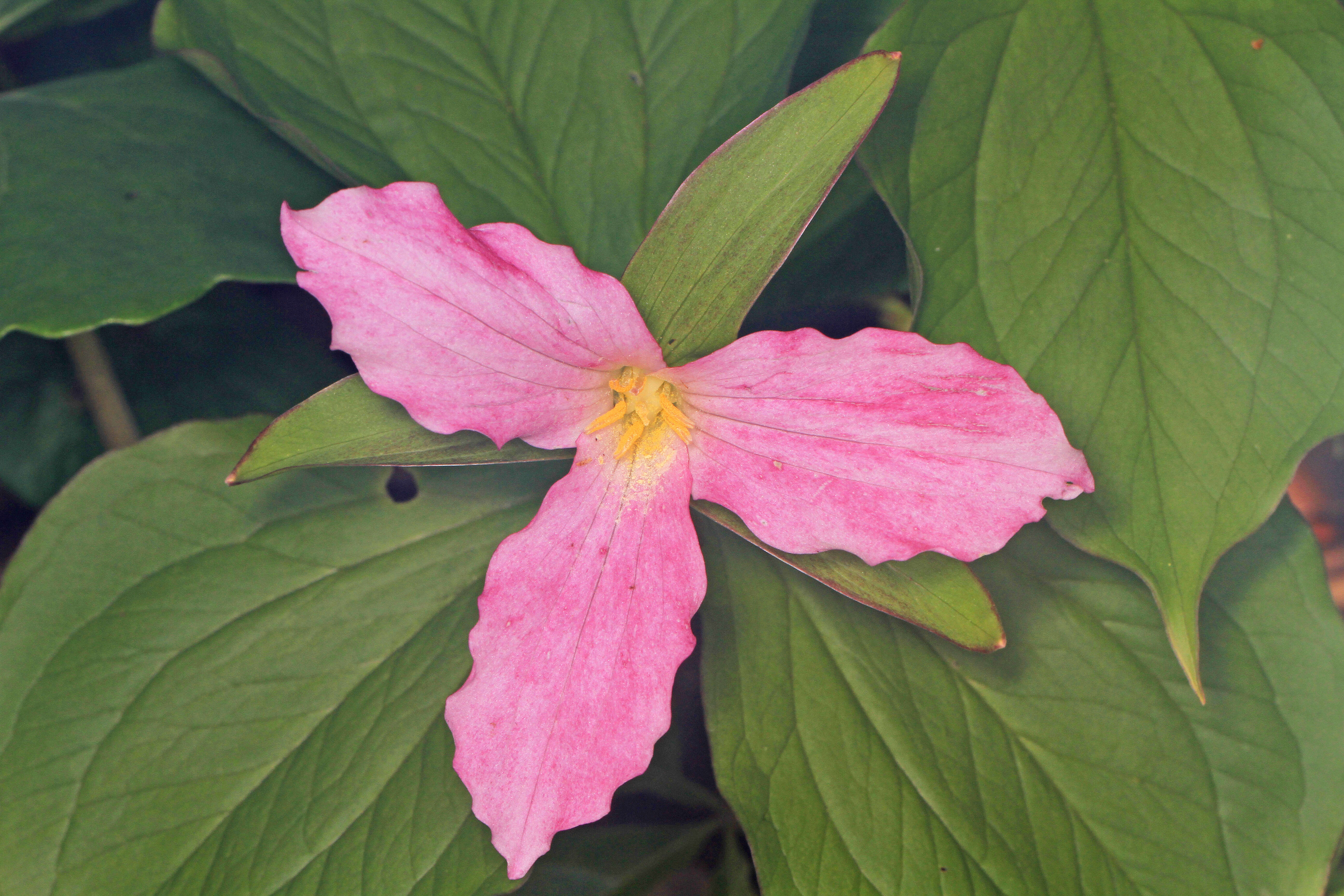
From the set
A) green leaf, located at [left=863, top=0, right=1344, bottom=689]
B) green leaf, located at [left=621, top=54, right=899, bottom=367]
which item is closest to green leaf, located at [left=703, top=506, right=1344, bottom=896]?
green leaf, located at [left=863, top=0, right=1344, bottom=689]

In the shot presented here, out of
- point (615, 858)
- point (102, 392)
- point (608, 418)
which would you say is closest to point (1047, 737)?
point (608, 418)

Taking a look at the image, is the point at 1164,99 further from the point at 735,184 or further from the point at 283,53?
the point at 283,53

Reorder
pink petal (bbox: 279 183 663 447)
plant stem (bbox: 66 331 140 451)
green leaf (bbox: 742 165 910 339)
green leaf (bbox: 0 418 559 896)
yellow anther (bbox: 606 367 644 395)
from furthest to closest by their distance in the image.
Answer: plant stem (bbox: 66 331 140 451) < green leaf (bbox: 742 165 910 339) < green leaf (bbox: 0 418 559 896) < yellow anther (bbox: 606 367 644 395) < pink petal (bbox: 279 183 663 447)

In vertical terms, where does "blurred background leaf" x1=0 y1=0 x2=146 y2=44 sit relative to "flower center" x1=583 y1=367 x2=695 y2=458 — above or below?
below

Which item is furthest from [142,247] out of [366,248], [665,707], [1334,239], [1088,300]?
[1334,239]

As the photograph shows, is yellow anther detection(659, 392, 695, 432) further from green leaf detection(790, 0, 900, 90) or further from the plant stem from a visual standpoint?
the plant stem
